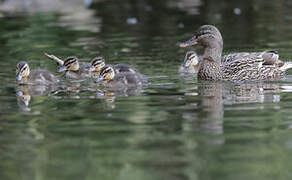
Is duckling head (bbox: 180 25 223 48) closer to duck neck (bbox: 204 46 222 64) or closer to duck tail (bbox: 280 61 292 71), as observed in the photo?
duck neck (bbox: 204 46 222 64)

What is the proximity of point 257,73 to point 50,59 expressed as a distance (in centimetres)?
358

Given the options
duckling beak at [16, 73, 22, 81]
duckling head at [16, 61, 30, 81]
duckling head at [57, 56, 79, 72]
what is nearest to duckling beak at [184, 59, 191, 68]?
duckling head at [57, 56, 79, 72]

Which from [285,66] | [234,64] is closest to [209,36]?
[234,64]

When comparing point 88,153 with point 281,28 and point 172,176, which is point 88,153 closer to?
point 172,176

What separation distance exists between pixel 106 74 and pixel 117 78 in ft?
0.48

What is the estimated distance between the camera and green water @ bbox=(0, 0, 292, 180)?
485 centimetres

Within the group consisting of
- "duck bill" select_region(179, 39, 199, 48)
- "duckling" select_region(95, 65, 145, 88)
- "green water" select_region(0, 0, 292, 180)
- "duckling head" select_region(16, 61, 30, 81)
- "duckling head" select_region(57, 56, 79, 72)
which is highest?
"duck bill" select_region(179, 39, 199, 48)

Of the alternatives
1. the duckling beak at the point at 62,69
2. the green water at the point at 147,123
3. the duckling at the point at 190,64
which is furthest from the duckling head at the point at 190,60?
the duckling beak at the point at 62,69

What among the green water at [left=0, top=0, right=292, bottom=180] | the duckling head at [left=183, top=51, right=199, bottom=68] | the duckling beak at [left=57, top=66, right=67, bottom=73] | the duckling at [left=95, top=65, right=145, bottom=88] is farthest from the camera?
the duckling head at [left=183, top=51, right=199, bottom=68]

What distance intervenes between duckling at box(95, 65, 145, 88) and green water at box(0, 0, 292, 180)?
0.66 ft

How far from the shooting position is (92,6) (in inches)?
752

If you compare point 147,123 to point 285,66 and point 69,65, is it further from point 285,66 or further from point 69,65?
point 69,65

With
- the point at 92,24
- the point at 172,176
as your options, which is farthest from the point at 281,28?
the point at 172,176

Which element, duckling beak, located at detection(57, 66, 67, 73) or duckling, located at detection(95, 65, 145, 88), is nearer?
duckling, located at detection(95, 65, 145, 88)
